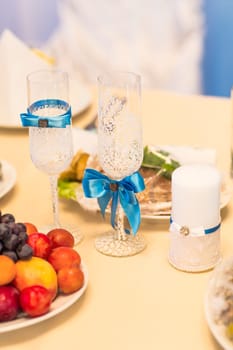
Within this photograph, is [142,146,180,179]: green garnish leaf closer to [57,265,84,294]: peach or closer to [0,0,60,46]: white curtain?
[57,265,84,294]: peach

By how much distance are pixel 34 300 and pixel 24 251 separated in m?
0.09

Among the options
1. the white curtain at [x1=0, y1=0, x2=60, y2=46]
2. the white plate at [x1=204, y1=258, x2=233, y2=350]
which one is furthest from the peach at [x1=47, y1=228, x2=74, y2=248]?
the white curtain at [x1=0, y1=0, x2=60, y2=46]

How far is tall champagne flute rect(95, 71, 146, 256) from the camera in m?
1.26

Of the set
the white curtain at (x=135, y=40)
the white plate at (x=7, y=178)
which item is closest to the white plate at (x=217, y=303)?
the white plate at (x=7, y=178)

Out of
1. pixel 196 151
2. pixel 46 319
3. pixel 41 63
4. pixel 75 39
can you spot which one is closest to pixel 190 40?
pixel 75 39

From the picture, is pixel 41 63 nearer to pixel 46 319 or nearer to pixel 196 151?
pixel 196 151

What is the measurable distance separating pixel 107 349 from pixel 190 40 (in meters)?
1.98

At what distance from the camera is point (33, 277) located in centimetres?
111

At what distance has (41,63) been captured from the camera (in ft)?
6.40

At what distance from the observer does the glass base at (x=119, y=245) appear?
1.32 meters

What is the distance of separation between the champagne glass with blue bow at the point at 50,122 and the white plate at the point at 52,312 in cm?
23

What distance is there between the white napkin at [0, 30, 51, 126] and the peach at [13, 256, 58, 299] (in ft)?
2.55

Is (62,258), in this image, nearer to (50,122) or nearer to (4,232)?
(4,232)

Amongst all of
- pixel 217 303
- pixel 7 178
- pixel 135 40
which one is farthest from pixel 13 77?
pixel 135 40
